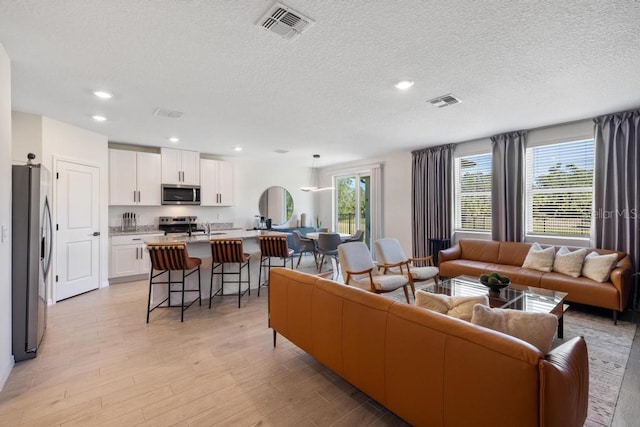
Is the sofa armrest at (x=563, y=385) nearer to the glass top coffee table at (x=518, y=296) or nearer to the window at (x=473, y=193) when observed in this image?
the glass top coffee table at (x=518, y=296)

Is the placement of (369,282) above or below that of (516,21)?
below

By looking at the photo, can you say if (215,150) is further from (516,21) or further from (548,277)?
(548,277)

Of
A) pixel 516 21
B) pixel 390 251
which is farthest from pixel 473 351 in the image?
pixel 390 251

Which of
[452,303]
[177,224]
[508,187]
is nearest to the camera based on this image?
[452,303]

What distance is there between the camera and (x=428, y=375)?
1.42 metres

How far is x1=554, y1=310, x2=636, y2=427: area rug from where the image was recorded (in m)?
1.94

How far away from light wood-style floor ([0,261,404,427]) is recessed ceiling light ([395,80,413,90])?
272cm

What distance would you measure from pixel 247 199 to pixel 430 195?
4307 millimetres

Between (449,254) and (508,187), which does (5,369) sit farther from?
(508,187)

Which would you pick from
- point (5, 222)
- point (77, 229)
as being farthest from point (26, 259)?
point (77, 229)

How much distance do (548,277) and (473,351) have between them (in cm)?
334

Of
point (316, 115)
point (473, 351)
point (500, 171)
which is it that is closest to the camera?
point (473, 351)

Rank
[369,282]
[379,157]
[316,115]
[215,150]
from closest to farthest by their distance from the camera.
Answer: [369,282] → [316,115] → [215,150] → [379,157]

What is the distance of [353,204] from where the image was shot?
7.71 m
